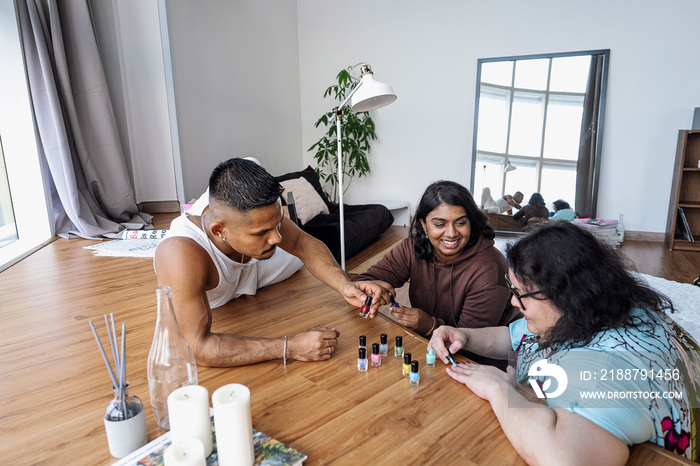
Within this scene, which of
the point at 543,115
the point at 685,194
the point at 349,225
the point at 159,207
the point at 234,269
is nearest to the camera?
the point at 234,269

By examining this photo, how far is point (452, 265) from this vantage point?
1828mm

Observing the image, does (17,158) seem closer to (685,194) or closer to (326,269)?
(326,269)

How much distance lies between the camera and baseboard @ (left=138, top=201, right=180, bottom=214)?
4.09 meters

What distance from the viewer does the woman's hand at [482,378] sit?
39.7 inches

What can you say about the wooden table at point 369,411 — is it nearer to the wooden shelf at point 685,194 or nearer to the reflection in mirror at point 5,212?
the reflection in mirror at point 5,212

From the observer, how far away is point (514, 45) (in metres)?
4.54

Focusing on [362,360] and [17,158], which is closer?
[362,360]

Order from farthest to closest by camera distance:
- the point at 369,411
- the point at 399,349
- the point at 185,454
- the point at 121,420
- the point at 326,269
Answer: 1. the point at 326,269
2. the point at 399,349
3. the point at 369,411
4. the point at 121,420
5. the point at 185,454

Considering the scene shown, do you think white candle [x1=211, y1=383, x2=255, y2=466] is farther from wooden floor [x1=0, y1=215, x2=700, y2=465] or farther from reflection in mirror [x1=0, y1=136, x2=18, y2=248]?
reflection in mirror [x1=0, y1=136, x2=18, y2=248]

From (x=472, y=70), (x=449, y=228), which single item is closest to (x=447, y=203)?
(x=449, y=228)

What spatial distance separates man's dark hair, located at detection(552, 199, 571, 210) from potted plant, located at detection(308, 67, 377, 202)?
2007 millimetres

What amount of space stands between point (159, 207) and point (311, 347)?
A: 3358 millimetres

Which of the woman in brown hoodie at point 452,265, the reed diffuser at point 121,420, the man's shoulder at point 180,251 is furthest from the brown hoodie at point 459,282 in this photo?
the reed diffuser at point 121,420

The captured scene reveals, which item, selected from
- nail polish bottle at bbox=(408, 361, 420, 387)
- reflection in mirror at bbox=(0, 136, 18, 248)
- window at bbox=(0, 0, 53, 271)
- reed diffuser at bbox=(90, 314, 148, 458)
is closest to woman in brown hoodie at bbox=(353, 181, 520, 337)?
nail polish bottle at bbox=(408, 361, 420, 387)
